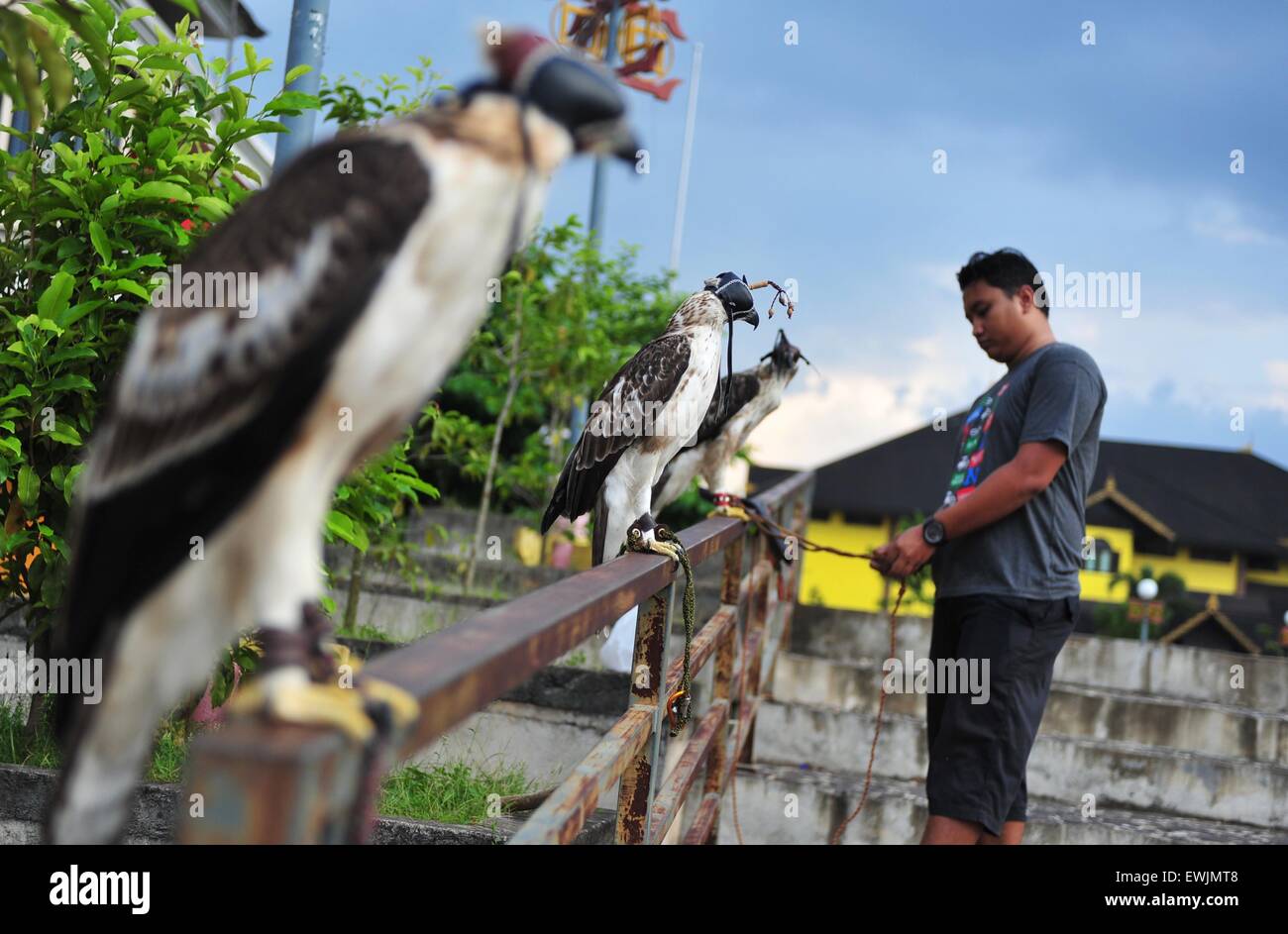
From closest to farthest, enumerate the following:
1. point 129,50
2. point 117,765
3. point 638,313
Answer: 1. point 117,765
2. point 129,50
3. point 638,313

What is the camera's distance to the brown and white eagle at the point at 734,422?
5449 mm

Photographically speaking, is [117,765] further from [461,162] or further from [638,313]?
[638,313]

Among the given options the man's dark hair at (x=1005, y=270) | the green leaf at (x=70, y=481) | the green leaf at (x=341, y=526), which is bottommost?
the green leaf at (x=341, y=526)

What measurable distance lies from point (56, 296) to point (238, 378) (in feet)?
6.43

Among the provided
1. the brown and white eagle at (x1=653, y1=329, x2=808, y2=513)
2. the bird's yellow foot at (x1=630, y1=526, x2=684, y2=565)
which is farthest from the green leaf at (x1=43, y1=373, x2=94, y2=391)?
the brown and white eagle at (x1=653, y1=329, x2=808, y2=513)

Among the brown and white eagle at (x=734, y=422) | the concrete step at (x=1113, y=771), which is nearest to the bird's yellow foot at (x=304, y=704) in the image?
the brown and white eagle at (x=734, y=422)

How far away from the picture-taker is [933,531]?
126 inches

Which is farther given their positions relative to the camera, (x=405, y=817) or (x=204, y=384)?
(x=405, y=817)

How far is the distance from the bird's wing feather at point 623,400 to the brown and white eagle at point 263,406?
2.62 metres

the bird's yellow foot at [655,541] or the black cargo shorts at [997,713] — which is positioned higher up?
the bird's yellow foot at [655,541]

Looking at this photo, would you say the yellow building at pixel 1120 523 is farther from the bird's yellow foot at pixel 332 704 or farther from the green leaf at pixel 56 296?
the bird's yellow foot at pixel 332 704

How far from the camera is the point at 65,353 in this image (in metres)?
2.87
